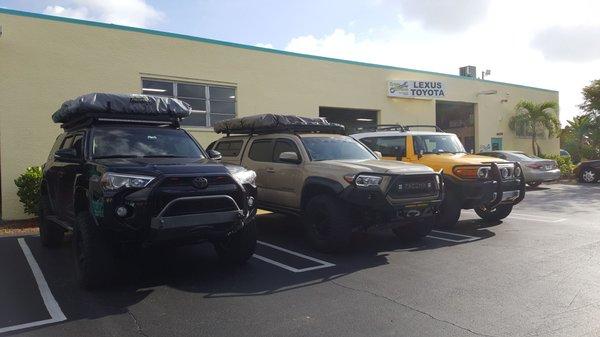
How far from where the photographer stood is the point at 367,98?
59.1ft

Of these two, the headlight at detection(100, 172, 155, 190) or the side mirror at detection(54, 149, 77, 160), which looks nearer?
the headlight at detection(100, 172, 155, 190)

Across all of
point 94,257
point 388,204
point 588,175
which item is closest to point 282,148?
point 388,204

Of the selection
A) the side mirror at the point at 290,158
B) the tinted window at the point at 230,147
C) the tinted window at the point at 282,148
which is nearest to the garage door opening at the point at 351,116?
the tinted window at the point at 230,147

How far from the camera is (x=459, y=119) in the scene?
24.9 m

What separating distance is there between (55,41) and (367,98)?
35.1 ft

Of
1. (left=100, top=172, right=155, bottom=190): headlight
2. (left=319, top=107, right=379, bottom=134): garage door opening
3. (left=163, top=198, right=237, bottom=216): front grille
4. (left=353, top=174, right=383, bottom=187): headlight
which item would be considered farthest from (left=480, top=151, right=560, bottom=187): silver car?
(left=100, top=172, right=155, bottom=190): headlight

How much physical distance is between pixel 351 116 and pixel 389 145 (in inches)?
414

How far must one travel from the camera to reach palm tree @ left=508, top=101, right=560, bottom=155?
23844mm

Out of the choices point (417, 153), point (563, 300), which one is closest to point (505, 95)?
point (417, 153)

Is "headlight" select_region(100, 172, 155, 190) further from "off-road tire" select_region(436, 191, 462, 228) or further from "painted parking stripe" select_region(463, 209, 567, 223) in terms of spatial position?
"painted parking stripe" select_region(463, 209, 567, 223)

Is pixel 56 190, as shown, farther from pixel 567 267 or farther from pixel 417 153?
pixel 567 267

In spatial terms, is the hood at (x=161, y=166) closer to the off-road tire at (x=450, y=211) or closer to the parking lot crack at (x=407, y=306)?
the parking lot crack at (x=407, y=306)

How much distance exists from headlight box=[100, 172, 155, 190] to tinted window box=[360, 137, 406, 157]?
612 centimetres

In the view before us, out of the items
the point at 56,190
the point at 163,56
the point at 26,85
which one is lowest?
the point at 56,190
